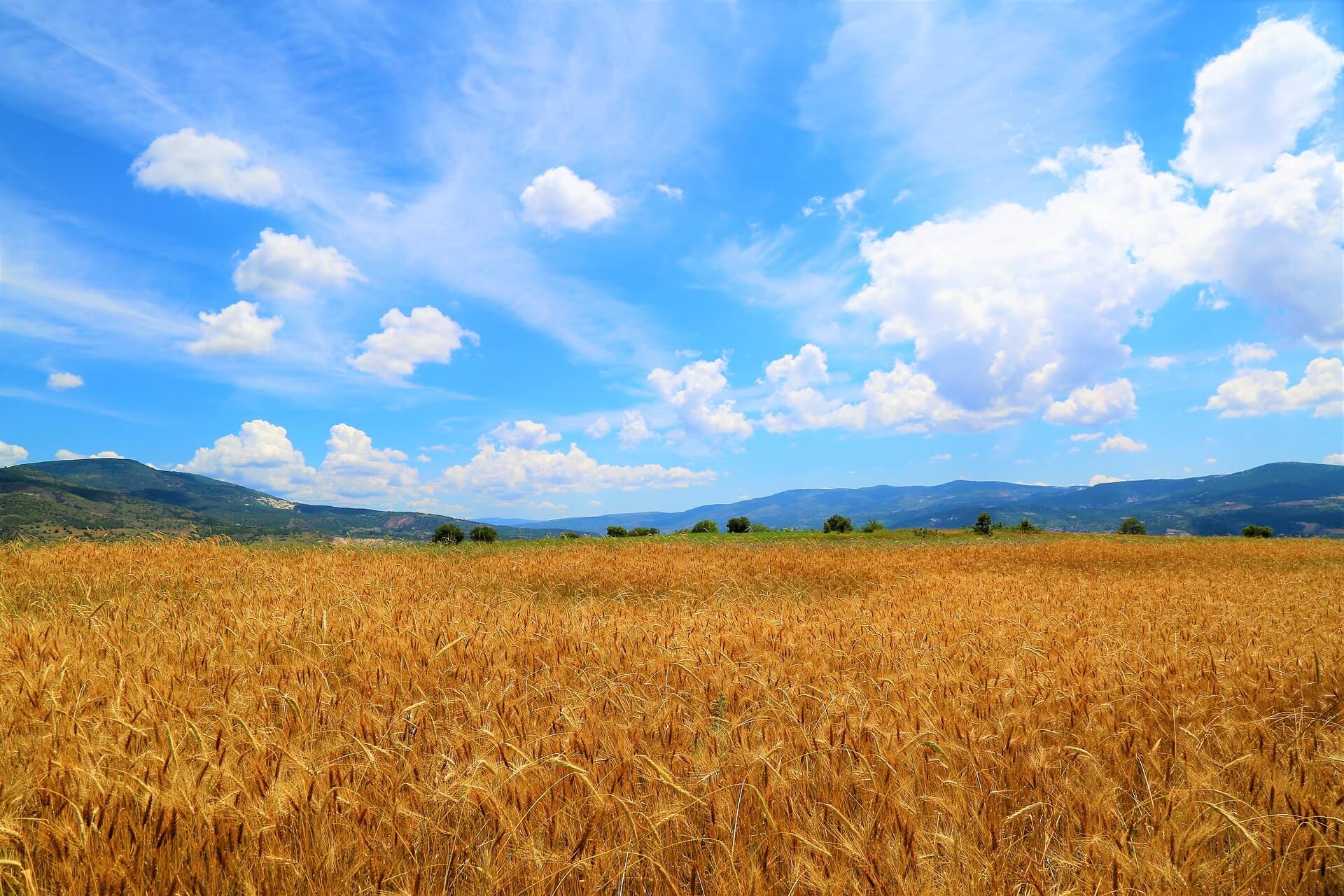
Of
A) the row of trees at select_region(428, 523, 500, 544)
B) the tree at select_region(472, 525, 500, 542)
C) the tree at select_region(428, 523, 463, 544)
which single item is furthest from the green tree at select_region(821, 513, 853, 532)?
the tree at select_region(428, 523, 463, 544)

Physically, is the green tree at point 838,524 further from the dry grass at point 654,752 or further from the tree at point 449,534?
the dry grass at point 654,752

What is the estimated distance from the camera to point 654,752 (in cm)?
260

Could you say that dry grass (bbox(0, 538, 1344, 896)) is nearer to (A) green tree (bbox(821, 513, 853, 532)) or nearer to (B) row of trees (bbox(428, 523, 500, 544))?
(B) row of trees (bbox(428, 523, 500, 544))

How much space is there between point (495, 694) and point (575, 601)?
12.6ft

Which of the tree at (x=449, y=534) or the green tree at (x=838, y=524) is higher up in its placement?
the tree at (x=449, y=534)

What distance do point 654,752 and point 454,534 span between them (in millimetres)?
22494

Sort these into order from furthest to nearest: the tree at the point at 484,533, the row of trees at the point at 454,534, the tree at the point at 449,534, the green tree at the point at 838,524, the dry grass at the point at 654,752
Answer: the green tree at the point at 838,524
the tree at the point at 484,533
the tree at the point at 449,534
the row of trees at the point at 454,534
the dry grass at the point at 654,752

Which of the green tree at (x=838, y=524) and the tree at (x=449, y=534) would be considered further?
the green tree at (x=838, y=524)

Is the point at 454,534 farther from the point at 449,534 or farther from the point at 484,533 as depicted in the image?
the point at 484,533

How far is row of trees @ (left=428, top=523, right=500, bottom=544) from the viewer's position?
22156 mm

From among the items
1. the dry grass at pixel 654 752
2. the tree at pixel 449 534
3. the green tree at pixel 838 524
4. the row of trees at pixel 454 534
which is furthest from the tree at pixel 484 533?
the dry grass at pixel 654 752

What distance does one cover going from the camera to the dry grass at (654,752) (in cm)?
185

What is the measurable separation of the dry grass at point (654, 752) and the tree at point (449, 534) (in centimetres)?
1679

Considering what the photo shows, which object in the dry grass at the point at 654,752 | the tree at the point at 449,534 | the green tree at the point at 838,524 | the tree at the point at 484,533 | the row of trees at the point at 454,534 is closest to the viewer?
the dry grass at the point at 654,752
